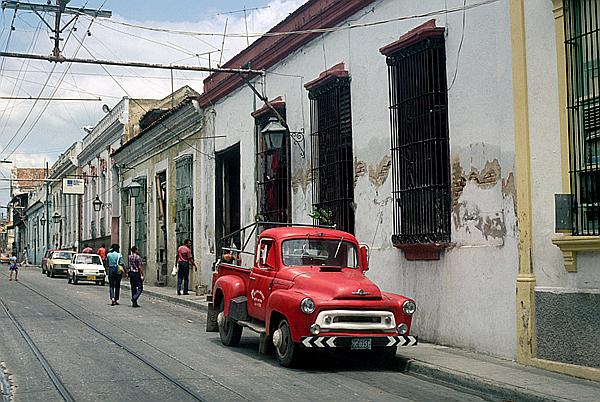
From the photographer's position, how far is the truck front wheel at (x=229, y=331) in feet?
46.7

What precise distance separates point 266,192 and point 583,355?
12.7 meters

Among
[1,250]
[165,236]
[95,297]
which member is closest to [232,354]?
[95,297]

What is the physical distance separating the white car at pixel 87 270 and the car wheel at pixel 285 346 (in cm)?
2476

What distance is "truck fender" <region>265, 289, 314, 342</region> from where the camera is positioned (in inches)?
446

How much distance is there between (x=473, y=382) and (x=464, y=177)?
13.2ft

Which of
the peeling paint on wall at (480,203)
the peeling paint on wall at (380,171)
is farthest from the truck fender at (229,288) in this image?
the peeling paint on wall at (480,203)

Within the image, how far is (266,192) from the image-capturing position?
2223 centimetres

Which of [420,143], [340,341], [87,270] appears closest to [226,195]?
[87,270]

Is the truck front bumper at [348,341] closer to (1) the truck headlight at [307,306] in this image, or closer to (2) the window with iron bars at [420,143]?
(1) the truck headlight at [307,306]

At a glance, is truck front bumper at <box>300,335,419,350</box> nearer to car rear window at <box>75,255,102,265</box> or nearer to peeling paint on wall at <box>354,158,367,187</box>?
peeling paint on wall at <box>354,158,367,187</box>

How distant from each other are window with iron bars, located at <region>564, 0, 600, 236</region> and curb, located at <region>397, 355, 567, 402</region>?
2316mm

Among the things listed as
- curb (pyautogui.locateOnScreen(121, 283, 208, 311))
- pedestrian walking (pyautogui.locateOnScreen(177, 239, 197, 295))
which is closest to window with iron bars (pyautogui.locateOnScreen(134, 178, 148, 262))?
curb (pyautogui.locateOnScreen(121, 283, 208, 311))

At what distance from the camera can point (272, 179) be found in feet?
71.2

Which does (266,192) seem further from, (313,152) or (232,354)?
(232,354)
